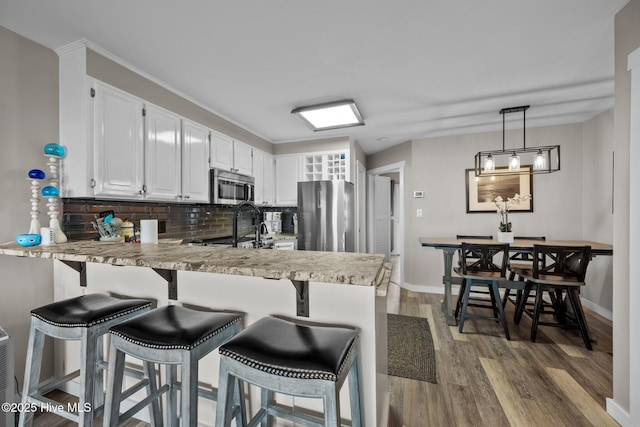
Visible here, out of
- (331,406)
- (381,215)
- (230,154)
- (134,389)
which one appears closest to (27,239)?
(134,389)

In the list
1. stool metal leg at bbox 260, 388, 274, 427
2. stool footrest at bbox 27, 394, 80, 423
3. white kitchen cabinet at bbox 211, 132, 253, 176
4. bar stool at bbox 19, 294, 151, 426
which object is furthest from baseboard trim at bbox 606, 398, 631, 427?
white kitchen cabinet at bbox 211, 132, 253, 176

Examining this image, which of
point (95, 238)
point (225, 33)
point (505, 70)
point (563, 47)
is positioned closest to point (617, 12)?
point (563, 47)

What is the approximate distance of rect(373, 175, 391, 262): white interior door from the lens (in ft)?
19.4

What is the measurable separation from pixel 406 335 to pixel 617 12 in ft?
9.17

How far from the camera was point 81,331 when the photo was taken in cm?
120

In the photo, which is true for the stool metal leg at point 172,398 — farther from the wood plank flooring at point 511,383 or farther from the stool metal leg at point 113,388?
the wood plank flooring at point 511,383

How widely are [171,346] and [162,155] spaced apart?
1935 millimetres

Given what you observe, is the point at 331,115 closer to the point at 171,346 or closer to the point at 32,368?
the point at 171,346

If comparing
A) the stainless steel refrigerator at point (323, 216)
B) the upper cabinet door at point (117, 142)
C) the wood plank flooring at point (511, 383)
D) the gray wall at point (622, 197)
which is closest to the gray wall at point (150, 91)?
the upper cabinet door at point (117, 142)

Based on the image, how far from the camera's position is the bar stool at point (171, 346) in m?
0.99

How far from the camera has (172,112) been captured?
253 cm

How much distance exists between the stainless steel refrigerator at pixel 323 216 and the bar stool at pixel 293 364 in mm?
2402

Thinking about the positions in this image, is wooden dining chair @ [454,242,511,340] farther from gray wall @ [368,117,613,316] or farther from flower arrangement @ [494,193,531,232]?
gray wall @ [368,117,613,316]

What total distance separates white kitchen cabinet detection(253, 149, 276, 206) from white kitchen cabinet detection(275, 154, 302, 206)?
10cm
